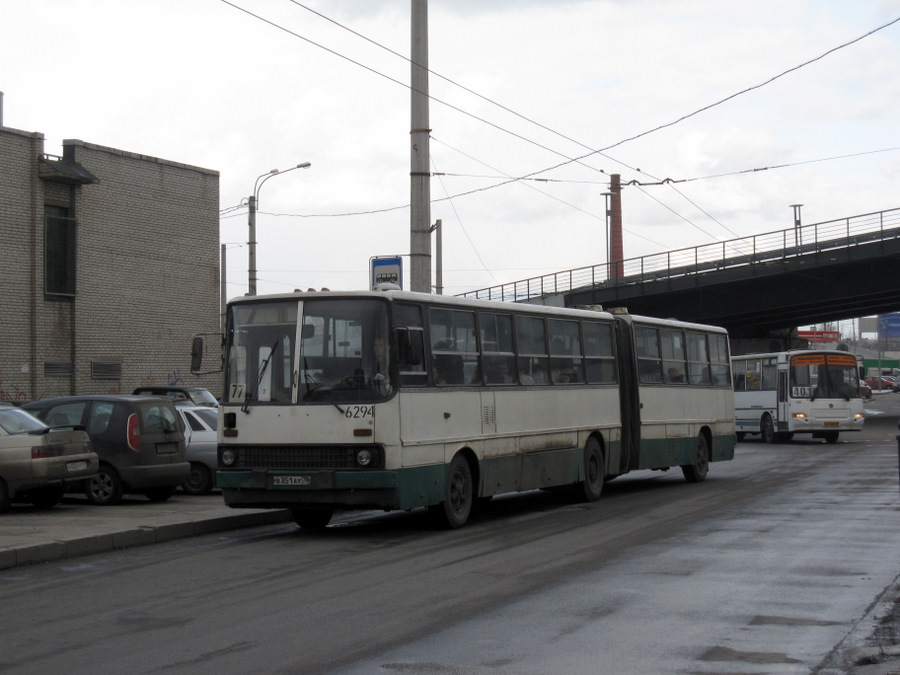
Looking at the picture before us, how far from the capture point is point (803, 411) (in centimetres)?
3788

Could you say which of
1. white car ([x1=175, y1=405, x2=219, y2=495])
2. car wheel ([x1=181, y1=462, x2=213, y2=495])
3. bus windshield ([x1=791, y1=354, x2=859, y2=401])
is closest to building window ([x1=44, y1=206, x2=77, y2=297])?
white car ([x1=175, y1=405, x2=219, y2=495])

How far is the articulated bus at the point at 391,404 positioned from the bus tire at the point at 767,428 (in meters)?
23.7

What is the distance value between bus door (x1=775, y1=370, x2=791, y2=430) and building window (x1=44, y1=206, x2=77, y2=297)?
2221 cm

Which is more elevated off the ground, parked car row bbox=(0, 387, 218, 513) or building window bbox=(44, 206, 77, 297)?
building window bbox=(44, 206, 77, 297)

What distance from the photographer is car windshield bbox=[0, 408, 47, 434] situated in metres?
14.7

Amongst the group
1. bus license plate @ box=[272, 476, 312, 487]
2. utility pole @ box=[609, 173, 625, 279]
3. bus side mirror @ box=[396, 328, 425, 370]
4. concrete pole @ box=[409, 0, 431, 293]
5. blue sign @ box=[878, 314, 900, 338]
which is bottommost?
bus license plate @ box=[272, 476, 312, 487]

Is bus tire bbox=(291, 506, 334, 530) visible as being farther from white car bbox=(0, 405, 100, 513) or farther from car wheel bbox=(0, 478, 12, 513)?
car wheel bbox=(0, 478, 12, 513)

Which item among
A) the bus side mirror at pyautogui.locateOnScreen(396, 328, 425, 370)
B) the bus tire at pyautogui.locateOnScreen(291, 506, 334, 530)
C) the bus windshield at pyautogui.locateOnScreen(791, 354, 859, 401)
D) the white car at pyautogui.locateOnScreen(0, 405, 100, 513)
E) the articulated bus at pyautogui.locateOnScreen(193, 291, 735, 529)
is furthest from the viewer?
the bus windshield at pyautogui.locateOnScreen(791, 354, 859, 401)

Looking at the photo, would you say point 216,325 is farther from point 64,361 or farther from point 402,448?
point 402,448

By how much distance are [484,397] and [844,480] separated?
936 cm

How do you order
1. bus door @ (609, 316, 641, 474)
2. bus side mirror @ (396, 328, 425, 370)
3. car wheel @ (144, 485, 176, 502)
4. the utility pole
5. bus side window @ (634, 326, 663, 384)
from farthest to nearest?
the utility pole < bus side window @ (634, 326, 663, 384) < bus door @ (609, 316, 641, 474) < car wheel @ (144, 485, 176, 502) < bus side mirror @ (396, 328, 425, 370)

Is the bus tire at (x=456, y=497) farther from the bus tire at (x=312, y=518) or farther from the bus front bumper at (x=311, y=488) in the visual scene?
the bus tire at (x=312, y=518)

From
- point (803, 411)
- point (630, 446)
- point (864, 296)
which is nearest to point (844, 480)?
point (630, 446)

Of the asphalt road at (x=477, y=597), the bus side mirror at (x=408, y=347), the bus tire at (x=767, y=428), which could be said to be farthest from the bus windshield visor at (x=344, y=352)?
the bus tire at (x=767, y=428)
